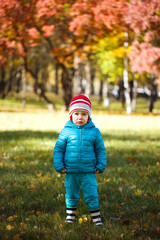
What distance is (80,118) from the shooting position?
3.53 meters

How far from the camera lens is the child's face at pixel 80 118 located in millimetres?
3533

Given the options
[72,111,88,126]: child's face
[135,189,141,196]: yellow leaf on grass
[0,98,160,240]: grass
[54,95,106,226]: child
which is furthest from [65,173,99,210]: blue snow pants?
[135,189,141,196]: yellow leaf on grass

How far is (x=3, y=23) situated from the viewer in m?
17.0

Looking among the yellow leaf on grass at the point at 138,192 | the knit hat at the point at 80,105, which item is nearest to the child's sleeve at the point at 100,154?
the knit hat at the point at 80,105

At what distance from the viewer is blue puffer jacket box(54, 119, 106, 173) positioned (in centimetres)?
348

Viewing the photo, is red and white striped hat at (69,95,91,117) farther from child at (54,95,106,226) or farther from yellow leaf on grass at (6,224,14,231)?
yellow leaf on grass at (6,224,14,231)

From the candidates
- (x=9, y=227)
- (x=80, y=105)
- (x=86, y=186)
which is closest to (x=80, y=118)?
(x=80, y=105)

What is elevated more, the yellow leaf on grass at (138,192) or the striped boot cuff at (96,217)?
the striped boot cuff at (96,217)

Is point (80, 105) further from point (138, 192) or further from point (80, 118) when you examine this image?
point (138, 192)

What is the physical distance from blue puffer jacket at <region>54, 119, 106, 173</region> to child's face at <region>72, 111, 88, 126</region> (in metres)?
0.04

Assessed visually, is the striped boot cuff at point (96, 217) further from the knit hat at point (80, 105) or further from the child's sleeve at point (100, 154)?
the knit hat at point (80, 105)

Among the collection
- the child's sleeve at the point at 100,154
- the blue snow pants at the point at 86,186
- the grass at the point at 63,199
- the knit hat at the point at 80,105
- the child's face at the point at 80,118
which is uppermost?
the knit hat at the point at 80,105

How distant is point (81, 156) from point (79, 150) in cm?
7

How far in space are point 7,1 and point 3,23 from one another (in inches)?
66.4
